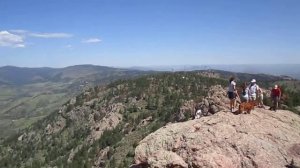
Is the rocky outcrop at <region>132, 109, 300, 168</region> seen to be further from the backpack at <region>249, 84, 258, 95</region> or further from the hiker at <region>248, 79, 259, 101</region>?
the backpack at <region>249, 84, 258, 95</region>

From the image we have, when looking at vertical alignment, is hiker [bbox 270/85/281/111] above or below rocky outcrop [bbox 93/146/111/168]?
above

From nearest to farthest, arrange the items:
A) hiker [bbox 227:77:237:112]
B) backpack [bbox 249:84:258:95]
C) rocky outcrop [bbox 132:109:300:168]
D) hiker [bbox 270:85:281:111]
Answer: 1. rocky outcrop [bbox 132:109:300:168]
2. hiker [bbox 270:85:281:111]
3. hiker [bbox 227:77:237:112]
4. backpack [bbox 249:84:258:95]

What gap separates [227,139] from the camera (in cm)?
2816

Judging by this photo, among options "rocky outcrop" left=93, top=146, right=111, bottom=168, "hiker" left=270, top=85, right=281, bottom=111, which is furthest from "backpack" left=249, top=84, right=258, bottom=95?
"rocky outcrop" left=93, top=146, right=111, bottom=168

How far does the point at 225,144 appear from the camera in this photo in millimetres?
27719

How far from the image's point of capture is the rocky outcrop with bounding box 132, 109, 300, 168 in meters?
26.5

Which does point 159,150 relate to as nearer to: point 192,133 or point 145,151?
point 145,151

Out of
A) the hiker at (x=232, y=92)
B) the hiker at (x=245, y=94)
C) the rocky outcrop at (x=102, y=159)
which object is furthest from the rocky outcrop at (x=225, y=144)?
the rocky outcrop at (x=102, y=159)

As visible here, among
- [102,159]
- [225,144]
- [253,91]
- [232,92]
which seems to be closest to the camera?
[225,144]

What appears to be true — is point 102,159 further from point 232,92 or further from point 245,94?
point 232,92

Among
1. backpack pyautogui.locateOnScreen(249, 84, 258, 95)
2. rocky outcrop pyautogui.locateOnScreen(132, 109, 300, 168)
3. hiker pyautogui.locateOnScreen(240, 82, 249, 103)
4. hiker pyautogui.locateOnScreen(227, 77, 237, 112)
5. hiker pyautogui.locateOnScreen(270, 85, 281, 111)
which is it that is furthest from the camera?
backpack pyautogui.locateOnScreen(249, 84, 258, 95)

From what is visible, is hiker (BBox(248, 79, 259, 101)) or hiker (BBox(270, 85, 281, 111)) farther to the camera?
hiker (BBox(248, 79, 259, 101))

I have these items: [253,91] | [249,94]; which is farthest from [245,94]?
[253,91]

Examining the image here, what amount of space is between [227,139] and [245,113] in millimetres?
5289
